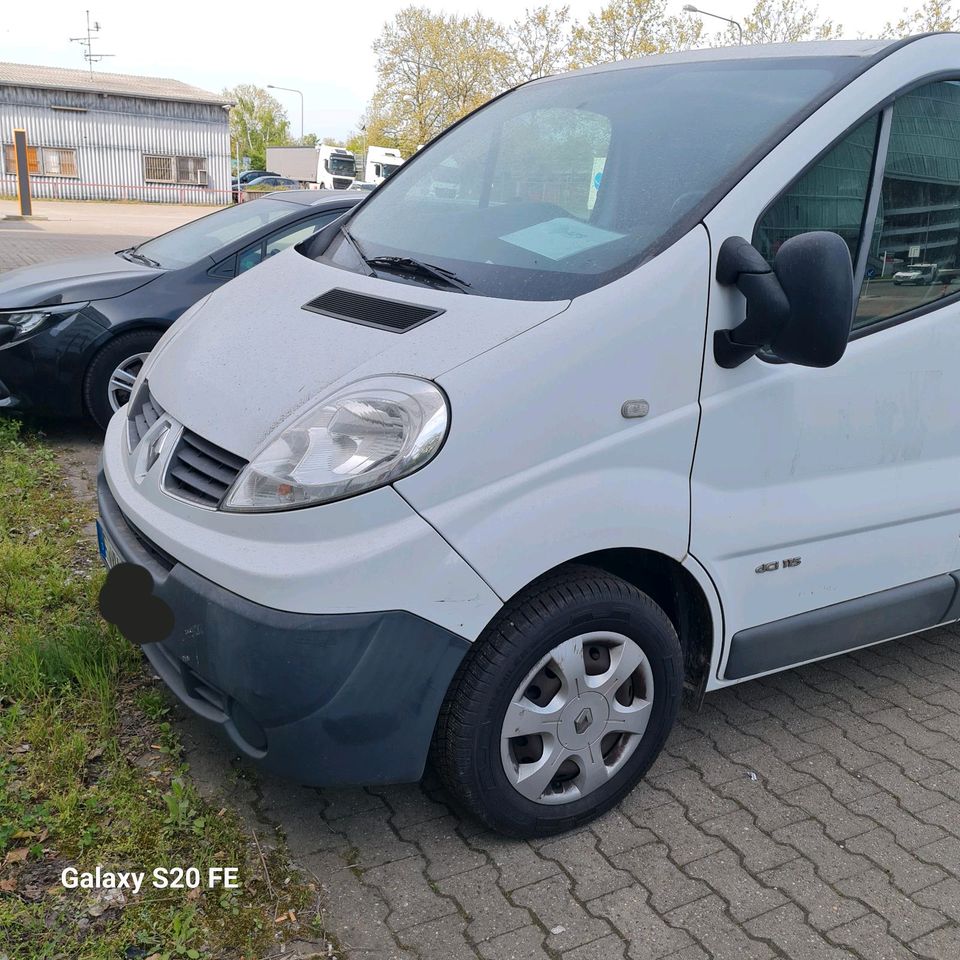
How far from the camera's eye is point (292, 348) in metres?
2.64

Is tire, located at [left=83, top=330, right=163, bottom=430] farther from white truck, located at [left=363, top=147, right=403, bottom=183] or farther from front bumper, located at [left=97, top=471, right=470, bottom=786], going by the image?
white truck, located at [left=363, top=147, right=403, bottom=183]

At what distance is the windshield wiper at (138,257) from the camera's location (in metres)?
6.19

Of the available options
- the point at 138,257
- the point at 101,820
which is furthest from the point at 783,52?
the point at 138,257

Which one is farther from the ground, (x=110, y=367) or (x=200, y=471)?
(x=200, y=471)

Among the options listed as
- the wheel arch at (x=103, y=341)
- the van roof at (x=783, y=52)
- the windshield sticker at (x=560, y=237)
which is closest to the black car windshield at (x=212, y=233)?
the wheel arch at (x=103, y=341)

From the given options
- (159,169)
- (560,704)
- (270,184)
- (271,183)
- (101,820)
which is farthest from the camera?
(271,183)

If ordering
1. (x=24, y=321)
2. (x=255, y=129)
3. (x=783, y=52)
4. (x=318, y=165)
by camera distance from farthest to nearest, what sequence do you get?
(x=255, y=129) → (x=318, y=165) → (x=24, y=321) → (x=783, y=52)

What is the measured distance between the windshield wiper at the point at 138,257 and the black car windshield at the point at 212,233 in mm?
21

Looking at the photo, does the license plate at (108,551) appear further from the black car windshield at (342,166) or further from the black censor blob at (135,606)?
the black car windshield at (342,166)

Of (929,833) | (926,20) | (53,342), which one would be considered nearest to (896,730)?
(929,833)

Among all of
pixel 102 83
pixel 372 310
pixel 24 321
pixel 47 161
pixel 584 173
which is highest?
pixel 102 83

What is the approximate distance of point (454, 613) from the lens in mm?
2268

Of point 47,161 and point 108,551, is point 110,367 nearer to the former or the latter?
point 108,551

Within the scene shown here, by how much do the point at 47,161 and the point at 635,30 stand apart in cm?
2420
